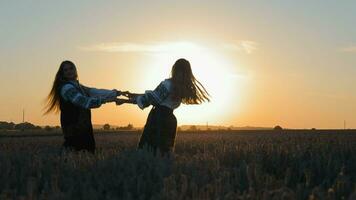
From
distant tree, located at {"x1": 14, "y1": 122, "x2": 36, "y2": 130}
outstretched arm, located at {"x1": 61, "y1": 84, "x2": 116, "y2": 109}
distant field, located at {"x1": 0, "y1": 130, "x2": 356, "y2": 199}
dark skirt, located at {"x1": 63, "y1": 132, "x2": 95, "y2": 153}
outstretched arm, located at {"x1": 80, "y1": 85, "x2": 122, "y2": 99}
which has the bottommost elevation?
distant field, located at {"x1": 0, "y1": 130, "x2": 356, "y2": 199}

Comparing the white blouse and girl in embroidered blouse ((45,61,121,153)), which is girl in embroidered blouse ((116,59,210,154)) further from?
girl in embroidered blouse ((45,61,121,153))

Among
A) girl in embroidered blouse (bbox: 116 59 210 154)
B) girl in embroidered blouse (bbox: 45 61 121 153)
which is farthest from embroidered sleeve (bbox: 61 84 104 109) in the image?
girl in embroidered blouse (bbox: 116 59 210 154)

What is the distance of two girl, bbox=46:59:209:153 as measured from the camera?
9633mm

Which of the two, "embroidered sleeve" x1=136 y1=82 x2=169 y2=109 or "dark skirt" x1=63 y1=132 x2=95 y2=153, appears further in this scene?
"dark skirt" x1=63 y1=132 x2=95 y2=153

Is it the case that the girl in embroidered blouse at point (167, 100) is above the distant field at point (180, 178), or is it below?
above

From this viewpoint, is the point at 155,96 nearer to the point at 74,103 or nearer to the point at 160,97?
the point at 160,97

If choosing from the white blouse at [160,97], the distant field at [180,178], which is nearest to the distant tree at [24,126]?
the white blouse at [160,97]

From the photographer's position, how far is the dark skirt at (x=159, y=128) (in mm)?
9844

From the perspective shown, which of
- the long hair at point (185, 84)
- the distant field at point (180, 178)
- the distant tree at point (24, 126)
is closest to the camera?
the distant field at point (180, 178)

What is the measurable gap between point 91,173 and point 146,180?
745mm

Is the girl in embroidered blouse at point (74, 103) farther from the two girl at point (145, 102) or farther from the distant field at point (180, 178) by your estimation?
the distant field at point (180, 178)

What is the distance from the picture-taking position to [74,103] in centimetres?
995

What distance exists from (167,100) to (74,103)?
1.40 meters

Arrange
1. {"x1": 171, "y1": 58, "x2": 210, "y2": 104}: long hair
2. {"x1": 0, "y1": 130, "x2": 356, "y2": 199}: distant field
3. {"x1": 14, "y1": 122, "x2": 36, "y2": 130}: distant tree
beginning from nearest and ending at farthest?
{"x1": 0, "y1": 130, "x2": 356, "y2": 199}: distant field < {"x1": 171, "y1": 58, "x2": 210, "y2": 104}: long hair < {"x1": 14, "y1": 122, "x2": 36, "y2": 130}: distant tree
